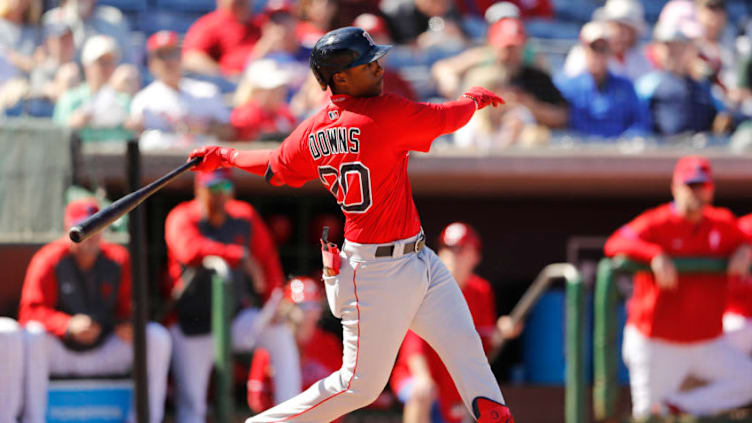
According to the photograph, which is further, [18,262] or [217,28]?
[217,28]

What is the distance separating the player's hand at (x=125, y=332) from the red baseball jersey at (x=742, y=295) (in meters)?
3.33

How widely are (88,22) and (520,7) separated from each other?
3.17 meters

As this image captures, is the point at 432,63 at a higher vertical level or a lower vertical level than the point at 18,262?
higher

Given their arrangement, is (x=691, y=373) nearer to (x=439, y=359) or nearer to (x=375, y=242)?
(x=439, y=359)

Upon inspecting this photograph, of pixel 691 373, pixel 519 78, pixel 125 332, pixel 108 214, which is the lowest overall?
pixel 691 373

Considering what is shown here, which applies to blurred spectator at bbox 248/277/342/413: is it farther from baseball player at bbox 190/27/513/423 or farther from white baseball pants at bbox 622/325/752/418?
baseball player at bbox 190/27/513/423

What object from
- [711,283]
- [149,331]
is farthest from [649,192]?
[149,331]

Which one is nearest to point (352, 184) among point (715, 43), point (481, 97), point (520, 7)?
point (481, 97)

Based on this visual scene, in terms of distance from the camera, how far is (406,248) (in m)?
4.14

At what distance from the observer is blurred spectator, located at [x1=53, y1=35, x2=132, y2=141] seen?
7129mm

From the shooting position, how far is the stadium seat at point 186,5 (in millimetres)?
9117

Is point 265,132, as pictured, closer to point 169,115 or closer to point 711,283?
point 169,115

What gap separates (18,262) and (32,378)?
84 cm

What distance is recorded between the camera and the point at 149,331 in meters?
6.14
